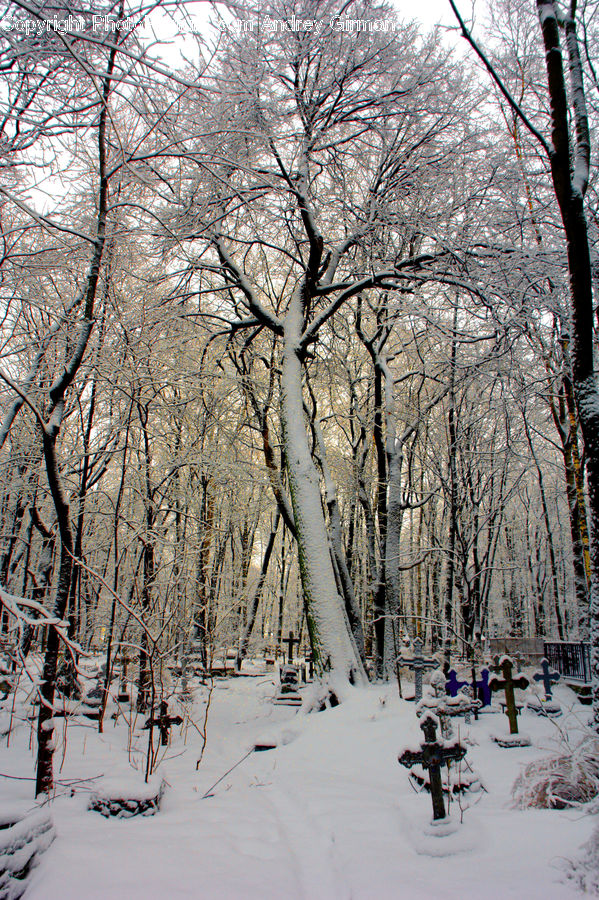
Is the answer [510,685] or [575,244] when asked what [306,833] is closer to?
[510,685]

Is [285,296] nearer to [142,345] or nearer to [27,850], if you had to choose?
[142,345]

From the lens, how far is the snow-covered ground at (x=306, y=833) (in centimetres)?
232

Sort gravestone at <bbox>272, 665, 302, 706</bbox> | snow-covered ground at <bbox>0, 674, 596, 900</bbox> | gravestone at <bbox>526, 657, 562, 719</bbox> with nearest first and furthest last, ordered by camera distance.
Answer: snow-covered ground at <bbox>0, 674, 596, 900</bbox>
gravestone at <bbox>526, 657, 562, 719</bbox>
gravestone at <bbox>272, 665, 302, 706</bbox>

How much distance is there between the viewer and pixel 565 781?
3.16 meters

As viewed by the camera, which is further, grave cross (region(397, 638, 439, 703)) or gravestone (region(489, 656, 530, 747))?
grave cross (region(397, 638, 439, 703))

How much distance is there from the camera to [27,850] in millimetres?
2332

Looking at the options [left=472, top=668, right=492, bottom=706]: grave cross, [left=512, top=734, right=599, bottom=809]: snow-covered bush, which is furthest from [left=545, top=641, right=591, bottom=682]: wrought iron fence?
[left=512, top=734, right=599, bottom=809]: snow-covered bush

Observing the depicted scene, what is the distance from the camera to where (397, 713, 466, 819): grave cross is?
3.03 m

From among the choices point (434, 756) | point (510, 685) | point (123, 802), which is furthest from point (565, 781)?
point (123, 802)

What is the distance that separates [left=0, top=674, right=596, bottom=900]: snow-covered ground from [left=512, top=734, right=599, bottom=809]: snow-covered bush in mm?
126

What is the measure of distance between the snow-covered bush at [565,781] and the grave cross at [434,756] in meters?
0.48

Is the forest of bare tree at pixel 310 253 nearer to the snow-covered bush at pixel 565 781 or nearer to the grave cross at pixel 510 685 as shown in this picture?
the snow-covered bush at pixel 565 781

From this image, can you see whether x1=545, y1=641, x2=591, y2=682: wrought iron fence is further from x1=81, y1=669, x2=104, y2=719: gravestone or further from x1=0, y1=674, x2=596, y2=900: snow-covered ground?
x1=81, y1=669, x2=104, y2=719: gravestone

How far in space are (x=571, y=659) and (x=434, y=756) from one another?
1005cm
